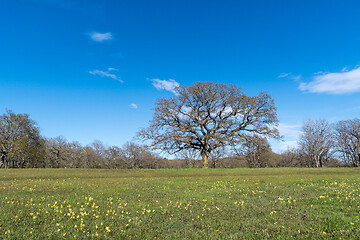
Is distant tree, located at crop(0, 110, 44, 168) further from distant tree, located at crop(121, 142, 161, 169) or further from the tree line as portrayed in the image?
distant tree, located at crop(121, 142, 161, 169)

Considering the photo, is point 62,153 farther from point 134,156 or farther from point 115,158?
point 134,156

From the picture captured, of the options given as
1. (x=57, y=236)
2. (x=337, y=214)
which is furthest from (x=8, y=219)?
(x=337, y=214)

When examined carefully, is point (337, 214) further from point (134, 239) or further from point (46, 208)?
point (46, 208)

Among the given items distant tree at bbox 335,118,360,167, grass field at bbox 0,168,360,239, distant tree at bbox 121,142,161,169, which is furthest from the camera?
distant tree at bbox 121,142,161,169

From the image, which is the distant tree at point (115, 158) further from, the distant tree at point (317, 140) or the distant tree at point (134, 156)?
the distant tree at point (317, 140)

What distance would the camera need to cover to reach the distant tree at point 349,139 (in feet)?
209

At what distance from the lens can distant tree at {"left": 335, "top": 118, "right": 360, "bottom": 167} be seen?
63.6 meters

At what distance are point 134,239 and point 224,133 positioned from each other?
123ft

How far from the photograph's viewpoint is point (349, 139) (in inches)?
2586

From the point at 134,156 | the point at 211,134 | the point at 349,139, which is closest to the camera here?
the point at 211,134

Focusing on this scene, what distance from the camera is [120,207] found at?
8.95 meters

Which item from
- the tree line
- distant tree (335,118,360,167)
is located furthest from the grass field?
distant tree (335,118,360,167)

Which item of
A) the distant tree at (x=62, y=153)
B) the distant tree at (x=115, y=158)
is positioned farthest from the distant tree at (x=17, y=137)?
the distant tree at (x=115, y=158)

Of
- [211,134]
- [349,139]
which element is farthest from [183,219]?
[349,139]
